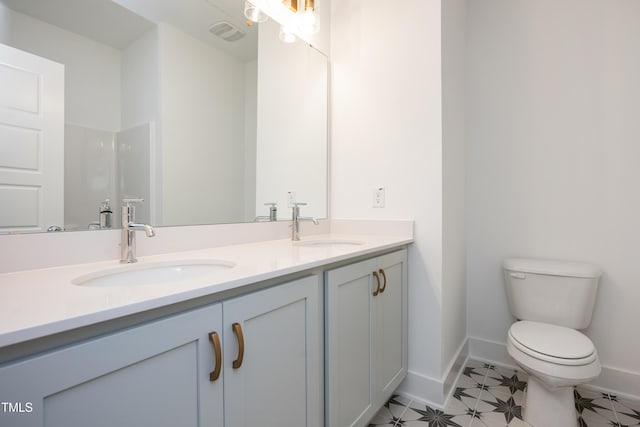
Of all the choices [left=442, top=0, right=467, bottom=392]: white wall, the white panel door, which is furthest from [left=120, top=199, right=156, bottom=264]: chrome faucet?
[left=442, top=0, right=467, bottom=392]: white wall

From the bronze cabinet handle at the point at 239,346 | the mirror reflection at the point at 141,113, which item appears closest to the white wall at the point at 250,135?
the mirror reflection at the point at 141,113

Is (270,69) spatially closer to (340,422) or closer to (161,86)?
(161,86)

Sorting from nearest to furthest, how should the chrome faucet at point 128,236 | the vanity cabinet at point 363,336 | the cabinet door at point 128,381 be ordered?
the cabinet door at point 128,381, the chrome faucet at point 128,236, the vanity cabinet at point 363,336

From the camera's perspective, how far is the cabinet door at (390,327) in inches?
50.9

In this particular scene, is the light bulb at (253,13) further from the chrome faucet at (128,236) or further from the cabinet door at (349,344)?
the cabinet door at (349,344)

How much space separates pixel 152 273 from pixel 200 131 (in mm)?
620

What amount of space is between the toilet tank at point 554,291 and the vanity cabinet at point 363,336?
0.69 meters

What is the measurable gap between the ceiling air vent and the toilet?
1856 mm

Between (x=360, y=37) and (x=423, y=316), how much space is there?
1.60 metres

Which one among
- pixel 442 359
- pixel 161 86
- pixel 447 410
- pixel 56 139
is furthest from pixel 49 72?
pixel 447 410

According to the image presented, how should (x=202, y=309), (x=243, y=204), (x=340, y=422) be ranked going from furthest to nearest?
1. (x=243, y=204)
2. (x=340, y=422)
3. (x=202, y=309)

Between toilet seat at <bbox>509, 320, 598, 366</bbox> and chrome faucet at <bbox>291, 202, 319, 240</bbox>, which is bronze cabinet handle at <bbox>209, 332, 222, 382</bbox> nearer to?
chrome faucet at <bbox>291, 202, 319, 240</bbox>

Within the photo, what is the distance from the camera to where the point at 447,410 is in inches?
57.6

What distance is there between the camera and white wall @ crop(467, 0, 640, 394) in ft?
5.20
